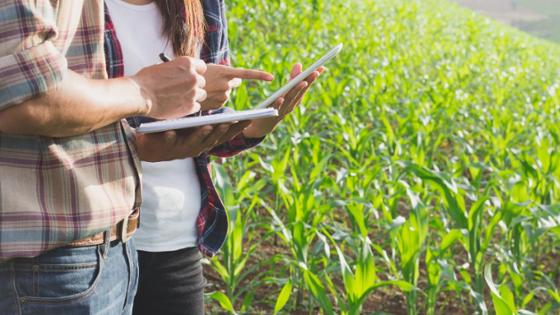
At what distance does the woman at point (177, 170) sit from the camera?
4.42 ft

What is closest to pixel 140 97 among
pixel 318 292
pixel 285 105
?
pixel 285 105

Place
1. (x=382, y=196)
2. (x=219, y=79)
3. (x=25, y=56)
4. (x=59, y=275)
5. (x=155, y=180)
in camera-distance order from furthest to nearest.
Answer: (x=382, y=196) < (x=155, y=180) < (x=219, y=79) < (x=59, y=275) < (x=25, y=56)

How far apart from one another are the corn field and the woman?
86cm

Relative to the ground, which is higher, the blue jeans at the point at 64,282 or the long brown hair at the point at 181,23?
the long brown hair at the point at 181,23

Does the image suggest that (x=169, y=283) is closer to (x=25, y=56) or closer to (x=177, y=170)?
(x=177, y=170)

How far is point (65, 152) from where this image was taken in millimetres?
1010

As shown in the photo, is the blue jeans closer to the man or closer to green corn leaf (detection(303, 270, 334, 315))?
the man

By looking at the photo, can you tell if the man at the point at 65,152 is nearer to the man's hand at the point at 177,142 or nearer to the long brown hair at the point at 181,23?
the man's hand at the point at 177,142

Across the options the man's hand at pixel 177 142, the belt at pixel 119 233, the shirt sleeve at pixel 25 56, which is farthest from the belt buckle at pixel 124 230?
the shirt sleeve at pixel 25 56

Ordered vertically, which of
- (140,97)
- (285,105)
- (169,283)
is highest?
(140,97)

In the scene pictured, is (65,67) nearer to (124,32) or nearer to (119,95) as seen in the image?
(119,95)

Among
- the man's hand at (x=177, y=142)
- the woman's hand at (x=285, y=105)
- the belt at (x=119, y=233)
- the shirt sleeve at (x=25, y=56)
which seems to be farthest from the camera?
the woman's hand at (x=285, y=105)

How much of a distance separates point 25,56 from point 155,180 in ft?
1.71

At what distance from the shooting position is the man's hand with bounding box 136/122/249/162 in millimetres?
1185
